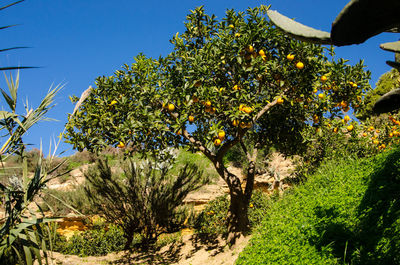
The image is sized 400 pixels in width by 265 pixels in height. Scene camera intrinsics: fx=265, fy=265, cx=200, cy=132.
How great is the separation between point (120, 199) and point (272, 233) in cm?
559

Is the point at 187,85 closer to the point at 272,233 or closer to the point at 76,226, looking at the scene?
the point at 272,233

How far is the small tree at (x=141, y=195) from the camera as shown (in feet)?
28.1

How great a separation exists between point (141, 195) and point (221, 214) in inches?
104

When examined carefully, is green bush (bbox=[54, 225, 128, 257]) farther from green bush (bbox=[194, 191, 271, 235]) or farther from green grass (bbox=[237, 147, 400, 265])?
green grass (bbox=[237, 147, 400, 265])

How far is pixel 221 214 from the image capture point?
26.5 ft

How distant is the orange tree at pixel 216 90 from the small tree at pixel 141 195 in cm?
292

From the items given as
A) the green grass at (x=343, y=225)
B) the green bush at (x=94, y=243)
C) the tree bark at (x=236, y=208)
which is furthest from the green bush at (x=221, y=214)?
the green bush at (x=94, y=243)

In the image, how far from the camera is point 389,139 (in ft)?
28.1

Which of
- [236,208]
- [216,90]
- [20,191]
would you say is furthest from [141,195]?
[20,191]

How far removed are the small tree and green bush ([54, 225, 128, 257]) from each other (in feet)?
1.69

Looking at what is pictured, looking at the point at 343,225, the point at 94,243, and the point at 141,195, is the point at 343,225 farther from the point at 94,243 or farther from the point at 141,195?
the point at 94,243

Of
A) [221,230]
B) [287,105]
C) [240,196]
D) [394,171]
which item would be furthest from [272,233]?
[221,230]

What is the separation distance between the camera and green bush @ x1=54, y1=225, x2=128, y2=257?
A: 29.7 ft

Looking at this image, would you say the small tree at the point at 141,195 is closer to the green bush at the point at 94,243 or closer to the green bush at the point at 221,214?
the green bush at the point at 94,243
